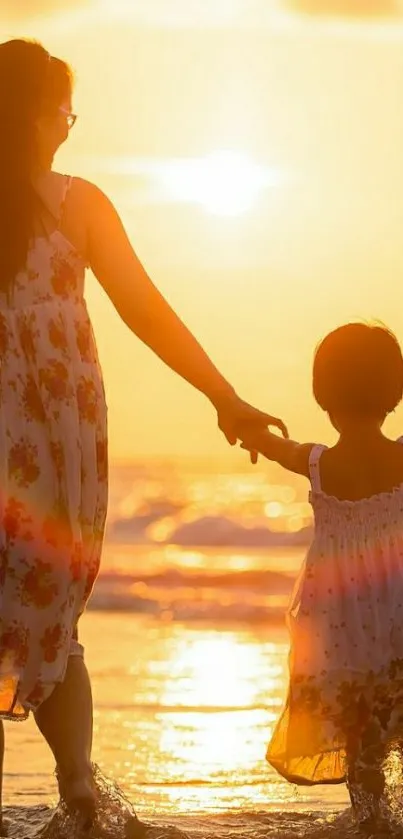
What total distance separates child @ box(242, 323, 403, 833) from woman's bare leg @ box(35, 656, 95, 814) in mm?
696

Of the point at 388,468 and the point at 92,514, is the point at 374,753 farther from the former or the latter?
the point at 92,514

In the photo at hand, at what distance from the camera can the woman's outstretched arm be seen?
3867mm

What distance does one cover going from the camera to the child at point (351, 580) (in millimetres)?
4129

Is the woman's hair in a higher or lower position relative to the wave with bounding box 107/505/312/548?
lower

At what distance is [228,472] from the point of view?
5269 centimetres

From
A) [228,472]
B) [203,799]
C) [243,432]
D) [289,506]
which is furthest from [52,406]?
[228,472]

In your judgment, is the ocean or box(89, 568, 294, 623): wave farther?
box(89, 568, 294, 623): wave

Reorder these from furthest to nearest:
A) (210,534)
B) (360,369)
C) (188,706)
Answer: (210,534), (188,706), (360,369)

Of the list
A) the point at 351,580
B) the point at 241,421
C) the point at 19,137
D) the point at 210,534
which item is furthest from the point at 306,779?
the point at 210,534

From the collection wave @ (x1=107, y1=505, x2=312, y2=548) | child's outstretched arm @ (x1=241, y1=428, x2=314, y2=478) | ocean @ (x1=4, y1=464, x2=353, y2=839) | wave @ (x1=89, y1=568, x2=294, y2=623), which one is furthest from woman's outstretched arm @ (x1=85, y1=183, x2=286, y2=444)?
wave @ (x1=107, y1=505, x2=312, y2=548)

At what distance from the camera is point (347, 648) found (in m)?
4.16

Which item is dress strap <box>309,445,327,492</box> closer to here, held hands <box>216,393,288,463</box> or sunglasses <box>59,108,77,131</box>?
held hands <box>216,393,288,463</box>

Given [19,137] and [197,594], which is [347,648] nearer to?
[19,137]

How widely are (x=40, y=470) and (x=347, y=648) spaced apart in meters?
1.08
